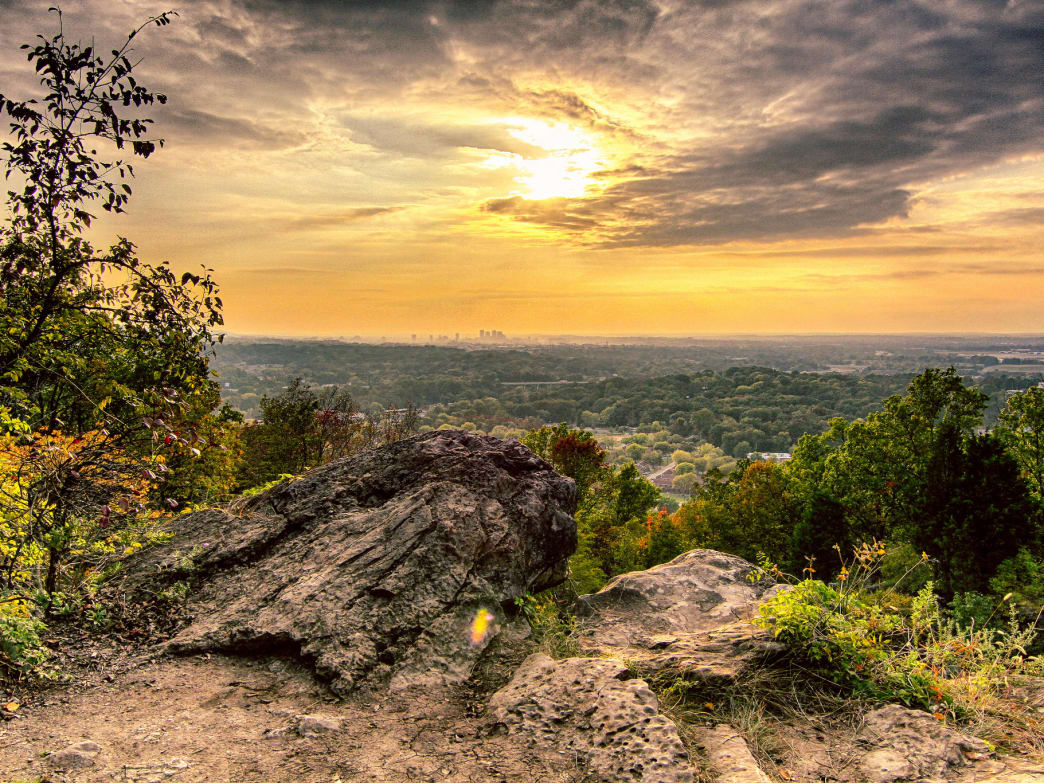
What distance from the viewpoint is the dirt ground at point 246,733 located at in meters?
3.90

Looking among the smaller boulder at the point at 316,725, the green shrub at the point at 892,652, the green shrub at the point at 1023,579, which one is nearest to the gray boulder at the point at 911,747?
the green shrub at the point at 892,652

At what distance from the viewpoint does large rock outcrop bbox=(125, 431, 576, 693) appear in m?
5.63

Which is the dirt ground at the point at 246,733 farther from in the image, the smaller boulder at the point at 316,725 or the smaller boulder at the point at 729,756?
the smaller boulder at the point at 729,756

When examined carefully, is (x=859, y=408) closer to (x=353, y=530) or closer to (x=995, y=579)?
(x=995, y=579)

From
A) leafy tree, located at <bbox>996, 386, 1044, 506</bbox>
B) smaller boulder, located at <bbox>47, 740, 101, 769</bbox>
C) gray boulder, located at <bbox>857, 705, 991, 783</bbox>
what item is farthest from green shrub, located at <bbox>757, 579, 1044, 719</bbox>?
leafy tree, located at <bbox>996, 386, 1044, 506</bbox>

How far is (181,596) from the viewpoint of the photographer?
6.52m

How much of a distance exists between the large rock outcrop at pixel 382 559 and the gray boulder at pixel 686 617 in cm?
98

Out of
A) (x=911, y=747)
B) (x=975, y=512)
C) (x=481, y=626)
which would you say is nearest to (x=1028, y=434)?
(x=975, y=512)

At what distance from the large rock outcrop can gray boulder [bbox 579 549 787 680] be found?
3.21ft

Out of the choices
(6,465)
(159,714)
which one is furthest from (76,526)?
(159,714)

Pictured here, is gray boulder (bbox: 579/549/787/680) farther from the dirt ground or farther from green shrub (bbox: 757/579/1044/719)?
the dirt ground

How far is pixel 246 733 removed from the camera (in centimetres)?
441

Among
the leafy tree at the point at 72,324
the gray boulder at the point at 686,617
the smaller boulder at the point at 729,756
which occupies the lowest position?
the gray boulder at the point at 686,617

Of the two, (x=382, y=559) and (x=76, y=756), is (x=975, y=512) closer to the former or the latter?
(x=382, y=559)
